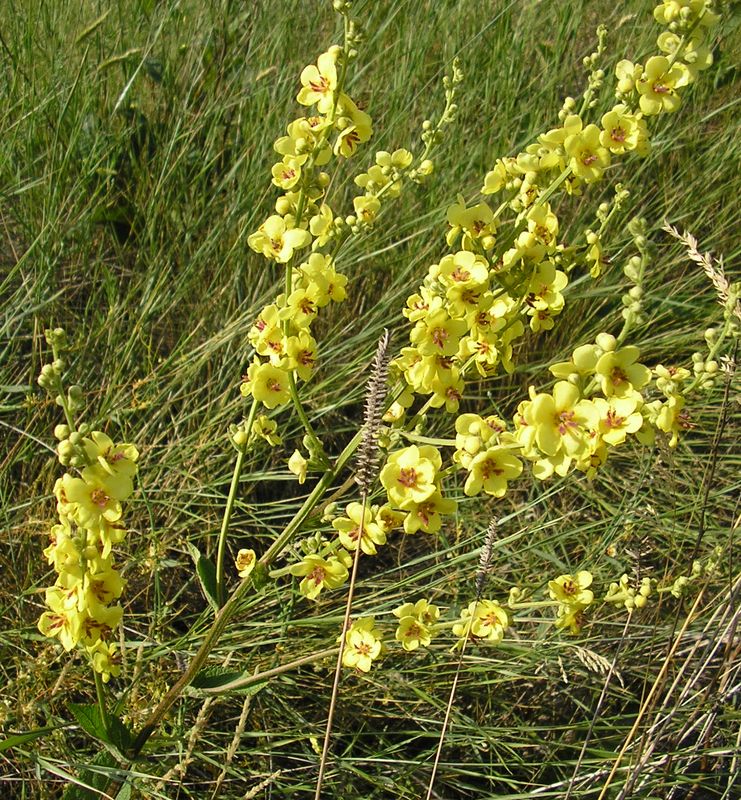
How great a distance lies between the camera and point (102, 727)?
1.52 m

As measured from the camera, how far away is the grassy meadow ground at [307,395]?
6.23 ft

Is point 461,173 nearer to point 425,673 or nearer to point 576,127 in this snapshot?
point 576,127

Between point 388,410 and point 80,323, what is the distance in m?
1.65

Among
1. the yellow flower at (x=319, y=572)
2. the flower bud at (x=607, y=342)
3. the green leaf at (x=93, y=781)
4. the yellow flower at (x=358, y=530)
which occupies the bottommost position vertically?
the green leaf at (x=93, y=781)

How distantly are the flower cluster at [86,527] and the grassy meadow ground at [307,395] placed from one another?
29cm

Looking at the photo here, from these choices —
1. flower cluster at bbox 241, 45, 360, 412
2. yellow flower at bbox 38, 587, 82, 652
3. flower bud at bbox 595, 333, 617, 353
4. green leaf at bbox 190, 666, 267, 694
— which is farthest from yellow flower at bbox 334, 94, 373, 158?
green leaf at bbox 190, 666, 267, 694

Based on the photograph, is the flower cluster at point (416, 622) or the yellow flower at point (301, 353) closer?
the yellow flower at point (301, 353)

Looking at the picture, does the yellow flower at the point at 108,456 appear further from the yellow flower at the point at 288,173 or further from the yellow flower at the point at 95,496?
Answer: the yellow flower at the point at 288,173

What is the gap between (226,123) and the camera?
10.2ft

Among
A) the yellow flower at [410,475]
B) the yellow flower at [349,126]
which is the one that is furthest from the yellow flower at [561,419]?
the yellow flower at [349,126]

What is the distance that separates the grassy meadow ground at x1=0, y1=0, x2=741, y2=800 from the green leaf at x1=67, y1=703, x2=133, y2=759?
0.19 feet

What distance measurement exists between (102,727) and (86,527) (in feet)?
1.86

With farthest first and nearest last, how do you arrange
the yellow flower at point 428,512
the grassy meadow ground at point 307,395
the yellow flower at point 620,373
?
the grassy meadow ground at point 307,395 < the yellow flower at point 428,512 < the yellow flower at point 620,373

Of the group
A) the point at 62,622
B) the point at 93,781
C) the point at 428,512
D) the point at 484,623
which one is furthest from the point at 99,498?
the point at 484,623
